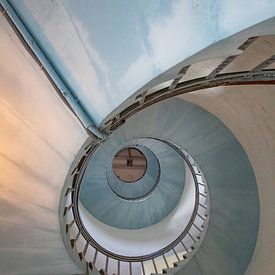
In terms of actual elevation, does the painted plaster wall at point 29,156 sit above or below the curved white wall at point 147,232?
above

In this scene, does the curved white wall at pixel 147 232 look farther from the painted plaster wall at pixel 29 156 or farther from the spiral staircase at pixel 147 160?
the painted plaster wall at pixel 29 156

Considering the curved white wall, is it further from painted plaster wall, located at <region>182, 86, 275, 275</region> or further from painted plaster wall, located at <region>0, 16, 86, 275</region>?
painted plaster wall, located at <region>0, 16, 86, 275</region>

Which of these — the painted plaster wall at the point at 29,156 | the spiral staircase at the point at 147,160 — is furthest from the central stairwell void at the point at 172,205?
the painted plaster wall at the point at 29,156

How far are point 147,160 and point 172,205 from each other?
2.11 m

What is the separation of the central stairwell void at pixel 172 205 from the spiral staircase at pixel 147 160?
0.09 feet

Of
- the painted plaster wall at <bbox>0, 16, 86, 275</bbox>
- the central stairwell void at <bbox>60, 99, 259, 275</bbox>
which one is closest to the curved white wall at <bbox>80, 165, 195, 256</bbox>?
the central stairwell void at <bbox>60, 99, 259, 275</bbox>

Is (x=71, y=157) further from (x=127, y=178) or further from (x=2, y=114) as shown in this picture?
(x=127, y=178)

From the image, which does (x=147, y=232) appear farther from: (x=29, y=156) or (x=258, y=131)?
(x=29, y=156)

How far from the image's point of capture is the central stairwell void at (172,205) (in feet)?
20.5

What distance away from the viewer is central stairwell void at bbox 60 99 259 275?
6.26m

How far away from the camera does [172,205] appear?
401 inches

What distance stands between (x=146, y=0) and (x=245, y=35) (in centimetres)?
62

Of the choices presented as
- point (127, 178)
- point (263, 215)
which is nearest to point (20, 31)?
point (263, 215)

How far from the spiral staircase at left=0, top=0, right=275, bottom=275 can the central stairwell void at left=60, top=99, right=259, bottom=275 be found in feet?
0.09
